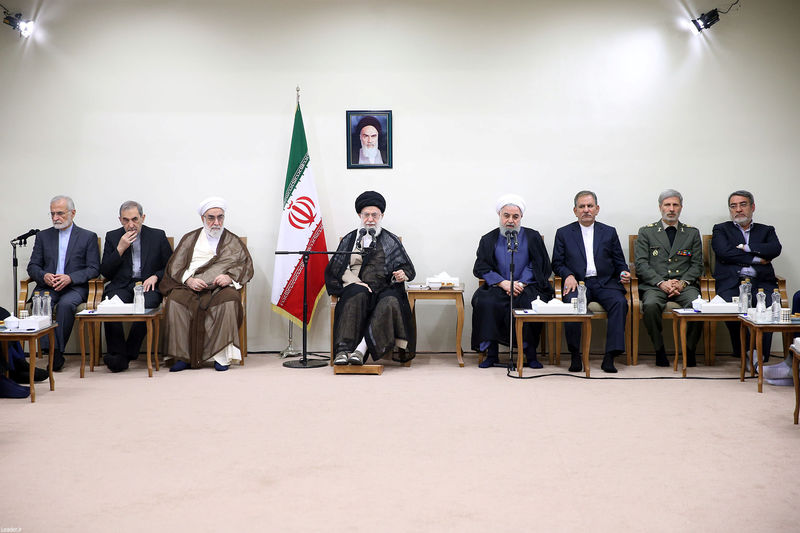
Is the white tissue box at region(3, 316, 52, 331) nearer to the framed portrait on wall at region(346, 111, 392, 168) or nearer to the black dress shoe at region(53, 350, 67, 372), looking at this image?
the black dress shoe at region(53, 350, 67, 372)

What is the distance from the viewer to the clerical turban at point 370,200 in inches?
252

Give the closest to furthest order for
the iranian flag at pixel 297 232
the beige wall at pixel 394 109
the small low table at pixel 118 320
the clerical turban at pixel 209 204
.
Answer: the small low table at pixel 118 320
the clerical turban at pixel 209 204
the iranian flag at pixel 297 232
the beige wall at pixel 394 109

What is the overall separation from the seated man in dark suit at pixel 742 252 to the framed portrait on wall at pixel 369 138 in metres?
2.89

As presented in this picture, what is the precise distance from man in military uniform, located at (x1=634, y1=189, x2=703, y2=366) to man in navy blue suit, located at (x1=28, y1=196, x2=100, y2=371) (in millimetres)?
4531

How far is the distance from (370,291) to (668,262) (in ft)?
8.14

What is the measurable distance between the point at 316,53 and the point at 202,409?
3561 millimetres

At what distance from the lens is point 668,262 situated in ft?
21.0

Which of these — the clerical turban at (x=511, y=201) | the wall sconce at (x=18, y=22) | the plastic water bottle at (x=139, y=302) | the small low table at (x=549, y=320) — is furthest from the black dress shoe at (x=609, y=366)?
the wall sconce at (x=18, y=22)

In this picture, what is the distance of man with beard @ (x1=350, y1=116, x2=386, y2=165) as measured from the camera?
685 centimetres

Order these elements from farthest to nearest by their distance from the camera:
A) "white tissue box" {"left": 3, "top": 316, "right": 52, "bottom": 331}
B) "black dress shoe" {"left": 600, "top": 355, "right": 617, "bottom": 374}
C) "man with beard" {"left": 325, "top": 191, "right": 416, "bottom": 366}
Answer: "man with beard" {"left": 325, "top": 191, "right": 416, "bottom": 366}
"black dress shoe" {"left": 600, "top": 355, "right": 617, "bottom": 374}
"white tissue box" {"left": 3, "top": 316, "right": 52, "bottom": 331}

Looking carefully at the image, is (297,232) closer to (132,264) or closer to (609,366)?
(132,264)

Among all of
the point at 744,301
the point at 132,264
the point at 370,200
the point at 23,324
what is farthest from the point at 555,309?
the point at 23,324

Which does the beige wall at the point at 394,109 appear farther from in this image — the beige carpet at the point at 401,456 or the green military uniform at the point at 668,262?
the beige carpet at the point at 401,456

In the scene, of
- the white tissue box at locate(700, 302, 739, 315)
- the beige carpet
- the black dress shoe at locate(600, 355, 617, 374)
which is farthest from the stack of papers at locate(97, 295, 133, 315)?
the white tissue box at locate(700, 302, 739, 315)
